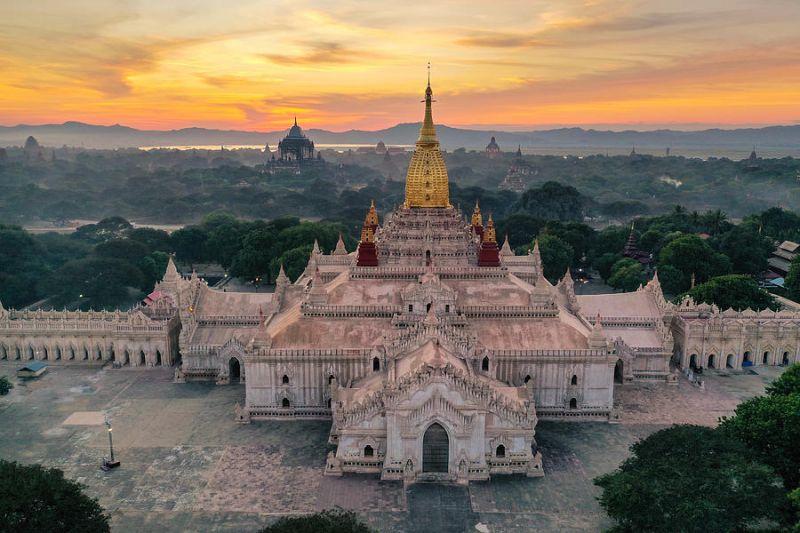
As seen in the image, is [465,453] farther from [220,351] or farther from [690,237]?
[690,237]

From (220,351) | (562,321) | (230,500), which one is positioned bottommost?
(230,500)

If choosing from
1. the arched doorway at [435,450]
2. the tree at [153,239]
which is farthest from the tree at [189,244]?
the arched doorway at [435,450]

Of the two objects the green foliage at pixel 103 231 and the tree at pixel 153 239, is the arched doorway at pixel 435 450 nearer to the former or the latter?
the tree at pixel 153 239

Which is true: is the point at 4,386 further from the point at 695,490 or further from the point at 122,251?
the point at 695,490

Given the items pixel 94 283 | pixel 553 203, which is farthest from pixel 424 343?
pixel 553 203

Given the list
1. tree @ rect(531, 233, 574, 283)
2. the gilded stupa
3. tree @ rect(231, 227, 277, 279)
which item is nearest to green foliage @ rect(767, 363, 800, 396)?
the gilded stupa

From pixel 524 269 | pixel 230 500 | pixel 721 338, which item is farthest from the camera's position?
pixel 524 269

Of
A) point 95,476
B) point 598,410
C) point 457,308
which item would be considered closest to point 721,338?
point 598,410
